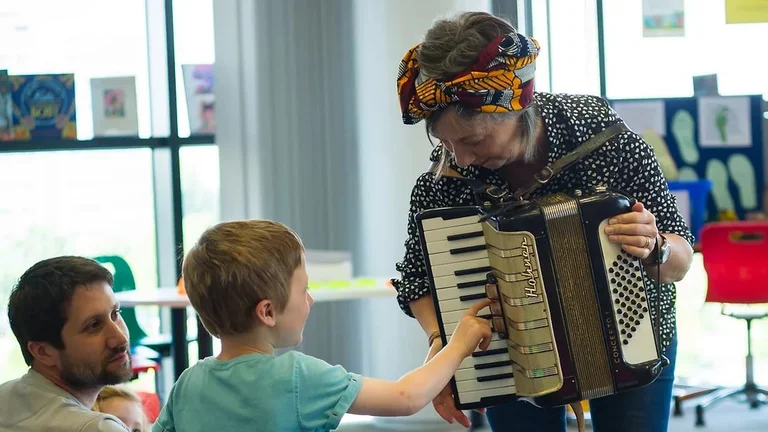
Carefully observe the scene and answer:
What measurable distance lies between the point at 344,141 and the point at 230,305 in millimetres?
3823

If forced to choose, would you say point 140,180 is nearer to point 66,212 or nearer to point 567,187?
point 66,212

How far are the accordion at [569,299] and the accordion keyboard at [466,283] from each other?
3 cm

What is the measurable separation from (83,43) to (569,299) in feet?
14.0

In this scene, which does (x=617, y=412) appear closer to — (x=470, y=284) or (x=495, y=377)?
(x=495, y=377)

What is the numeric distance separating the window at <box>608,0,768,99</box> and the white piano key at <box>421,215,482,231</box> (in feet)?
12.9

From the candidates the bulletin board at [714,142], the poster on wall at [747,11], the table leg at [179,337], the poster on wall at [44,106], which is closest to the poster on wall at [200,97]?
the poster on wall at [44,106]

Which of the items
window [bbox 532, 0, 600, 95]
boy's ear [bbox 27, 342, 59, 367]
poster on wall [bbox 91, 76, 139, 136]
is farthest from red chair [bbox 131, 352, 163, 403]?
window [bbox 532, 0, 600, 95]

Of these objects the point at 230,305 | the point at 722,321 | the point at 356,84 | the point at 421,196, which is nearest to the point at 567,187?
the point at 421,196

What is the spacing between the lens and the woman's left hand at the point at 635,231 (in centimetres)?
179

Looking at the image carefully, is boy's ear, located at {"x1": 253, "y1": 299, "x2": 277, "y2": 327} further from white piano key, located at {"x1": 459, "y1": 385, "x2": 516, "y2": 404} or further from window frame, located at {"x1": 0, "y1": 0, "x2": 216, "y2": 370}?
window frame, located at {"x1": 0, "y1": 0, "x2": 216, "y2": 370}

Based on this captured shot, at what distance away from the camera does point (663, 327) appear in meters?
1.97

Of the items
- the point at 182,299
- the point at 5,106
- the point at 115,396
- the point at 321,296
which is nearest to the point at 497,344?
the point at 115,396

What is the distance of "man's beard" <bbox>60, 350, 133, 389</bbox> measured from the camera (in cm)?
194

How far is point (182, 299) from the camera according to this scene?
4.27 m
